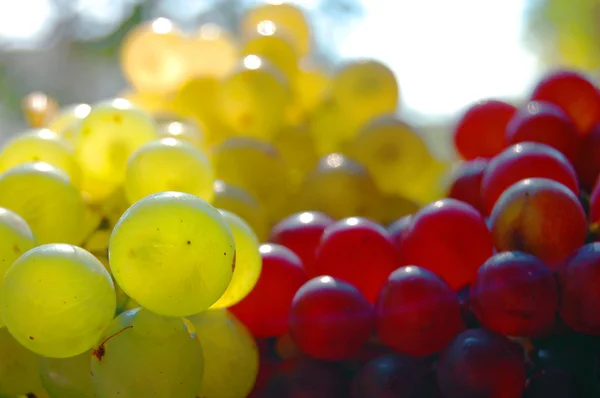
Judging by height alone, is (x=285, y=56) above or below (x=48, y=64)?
above

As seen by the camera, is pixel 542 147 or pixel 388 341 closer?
pixel 388 341

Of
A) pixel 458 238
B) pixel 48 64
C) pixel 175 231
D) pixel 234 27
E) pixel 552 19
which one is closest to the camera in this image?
pixel 175 231

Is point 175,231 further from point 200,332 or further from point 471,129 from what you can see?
point 471,129

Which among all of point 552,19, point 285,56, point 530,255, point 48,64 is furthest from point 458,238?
point 48,64

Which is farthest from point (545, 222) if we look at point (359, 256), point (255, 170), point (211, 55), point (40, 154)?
point (211, 55)

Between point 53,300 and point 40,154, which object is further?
point 40,154

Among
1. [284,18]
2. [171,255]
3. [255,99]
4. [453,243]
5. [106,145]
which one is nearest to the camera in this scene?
[171,255]

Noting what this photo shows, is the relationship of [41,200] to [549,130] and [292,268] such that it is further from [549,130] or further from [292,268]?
[549,130]
